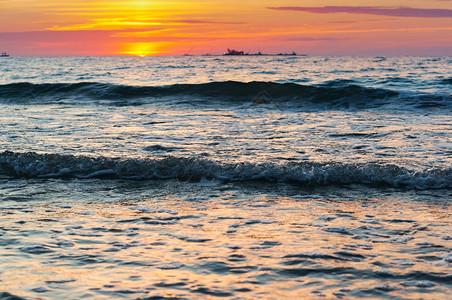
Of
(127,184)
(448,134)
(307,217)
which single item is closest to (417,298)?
(307,217)

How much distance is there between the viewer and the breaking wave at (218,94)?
1967 cm

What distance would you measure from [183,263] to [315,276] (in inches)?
42.5

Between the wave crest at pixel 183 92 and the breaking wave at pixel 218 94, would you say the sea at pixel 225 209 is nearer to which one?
the breaking wave at pixel 218 94

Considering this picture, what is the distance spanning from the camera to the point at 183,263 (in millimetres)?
4211

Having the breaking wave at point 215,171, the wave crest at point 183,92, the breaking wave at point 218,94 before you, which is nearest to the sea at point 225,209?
the breaking wave at point 215,171

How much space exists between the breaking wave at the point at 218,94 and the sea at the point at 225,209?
600cm

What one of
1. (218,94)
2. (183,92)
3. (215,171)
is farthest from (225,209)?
(183,92)

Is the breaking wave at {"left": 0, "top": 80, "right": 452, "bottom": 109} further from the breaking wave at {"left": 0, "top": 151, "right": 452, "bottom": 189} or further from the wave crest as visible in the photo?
the breaking wave at {"left": 0, "top": 151, "right": 452, "bottom": 189}

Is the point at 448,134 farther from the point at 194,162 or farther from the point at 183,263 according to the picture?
the point at 183,263

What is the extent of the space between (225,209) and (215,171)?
6.20 ft

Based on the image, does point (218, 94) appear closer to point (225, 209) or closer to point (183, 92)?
point (183, 92)

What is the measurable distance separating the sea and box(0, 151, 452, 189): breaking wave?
0.02 metres

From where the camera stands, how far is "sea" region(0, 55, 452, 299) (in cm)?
385

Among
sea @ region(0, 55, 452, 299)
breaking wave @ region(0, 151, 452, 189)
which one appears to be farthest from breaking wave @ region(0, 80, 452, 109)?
breaking wave @ region(0, 151, 452, 189)
